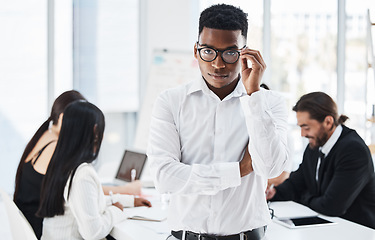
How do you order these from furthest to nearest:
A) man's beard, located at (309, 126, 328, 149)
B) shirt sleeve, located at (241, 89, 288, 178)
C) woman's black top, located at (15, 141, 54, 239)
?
1. man's beard, located at (309, 126, 328, 149)
2. woman's black top, located at (15, 141, 54, 239)
3. shirt sleeve, located at (241, 89, 288, 178)

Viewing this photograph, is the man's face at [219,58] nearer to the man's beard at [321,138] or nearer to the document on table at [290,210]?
the document on table at [290,210]

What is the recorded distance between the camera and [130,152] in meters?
3.48

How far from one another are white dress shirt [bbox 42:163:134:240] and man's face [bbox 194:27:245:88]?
3.19ft

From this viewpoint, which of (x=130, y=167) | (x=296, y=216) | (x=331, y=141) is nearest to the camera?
(x=296, y=216)

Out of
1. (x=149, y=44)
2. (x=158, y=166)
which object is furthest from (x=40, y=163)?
(x=149, y=44)

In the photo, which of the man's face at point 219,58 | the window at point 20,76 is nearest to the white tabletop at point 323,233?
the man's face at point 219,58

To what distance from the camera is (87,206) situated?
2.27m

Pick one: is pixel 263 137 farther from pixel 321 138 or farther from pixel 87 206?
pixel 321 138

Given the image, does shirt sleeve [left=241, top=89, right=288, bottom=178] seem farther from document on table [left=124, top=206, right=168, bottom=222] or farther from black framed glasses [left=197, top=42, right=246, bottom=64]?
document on table [left=124, top=206, right=168, bottom=222]

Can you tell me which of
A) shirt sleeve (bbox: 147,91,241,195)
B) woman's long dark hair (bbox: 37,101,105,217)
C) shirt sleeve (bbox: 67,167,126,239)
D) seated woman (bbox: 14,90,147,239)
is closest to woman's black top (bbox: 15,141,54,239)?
seated woman (bbox: 14,90,147,239)

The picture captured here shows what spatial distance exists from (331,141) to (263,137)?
4.35ft

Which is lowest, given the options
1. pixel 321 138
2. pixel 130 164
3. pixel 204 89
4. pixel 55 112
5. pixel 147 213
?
pixel 147 213

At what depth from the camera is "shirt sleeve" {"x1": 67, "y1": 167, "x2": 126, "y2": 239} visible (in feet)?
7.44

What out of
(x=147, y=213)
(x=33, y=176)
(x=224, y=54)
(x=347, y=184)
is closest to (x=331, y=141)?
(x=347, y=184)
